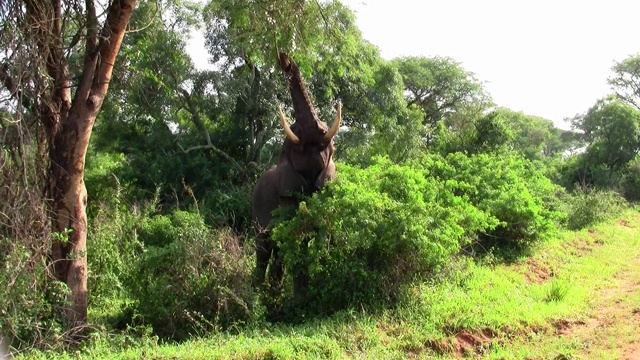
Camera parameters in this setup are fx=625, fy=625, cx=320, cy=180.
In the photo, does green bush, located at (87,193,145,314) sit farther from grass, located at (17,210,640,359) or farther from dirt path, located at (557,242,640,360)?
dirt path, located at (557,242,640,360)

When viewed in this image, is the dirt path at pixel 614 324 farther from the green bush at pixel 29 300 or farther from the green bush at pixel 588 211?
the green bush at pixel 588 211

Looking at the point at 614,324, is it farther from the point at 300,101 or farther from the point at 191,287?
the point at 191,287

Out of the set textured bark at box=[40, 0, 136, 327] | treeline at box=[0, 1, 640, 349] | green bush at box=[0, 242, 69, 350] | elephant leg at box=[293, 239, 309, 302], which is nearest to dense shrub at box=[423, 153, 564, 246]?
treeline at box=[0, 1, 640, 349]

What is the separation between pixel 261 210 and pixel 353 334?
9.65 feet

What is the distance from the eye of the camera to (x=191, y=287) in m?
7.09

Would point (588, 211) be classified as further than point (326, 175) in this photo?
Yes

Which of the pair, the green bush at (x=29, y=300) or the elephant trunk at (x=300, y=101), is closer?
the green bush at (x=29, y=300)

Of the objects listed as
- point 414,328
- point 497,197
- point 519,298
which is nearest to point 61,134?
point 414,328

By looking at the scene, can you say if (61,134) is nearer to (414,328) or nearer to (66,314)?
(66,314)

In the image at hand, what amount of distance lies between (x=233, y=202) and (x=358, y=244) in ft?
33.5

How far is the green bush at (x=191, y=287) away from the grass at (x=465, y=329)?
0.46 metres

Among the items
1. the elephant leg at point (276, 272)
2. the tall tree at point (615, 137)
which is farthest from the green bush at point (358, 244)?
the tall tree at point (615, 137)

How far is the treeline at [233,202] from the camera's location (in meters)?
5.97

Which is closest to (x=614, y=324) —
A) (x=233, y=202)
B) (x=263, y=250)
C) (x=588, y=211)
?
(x=263, y=250)
